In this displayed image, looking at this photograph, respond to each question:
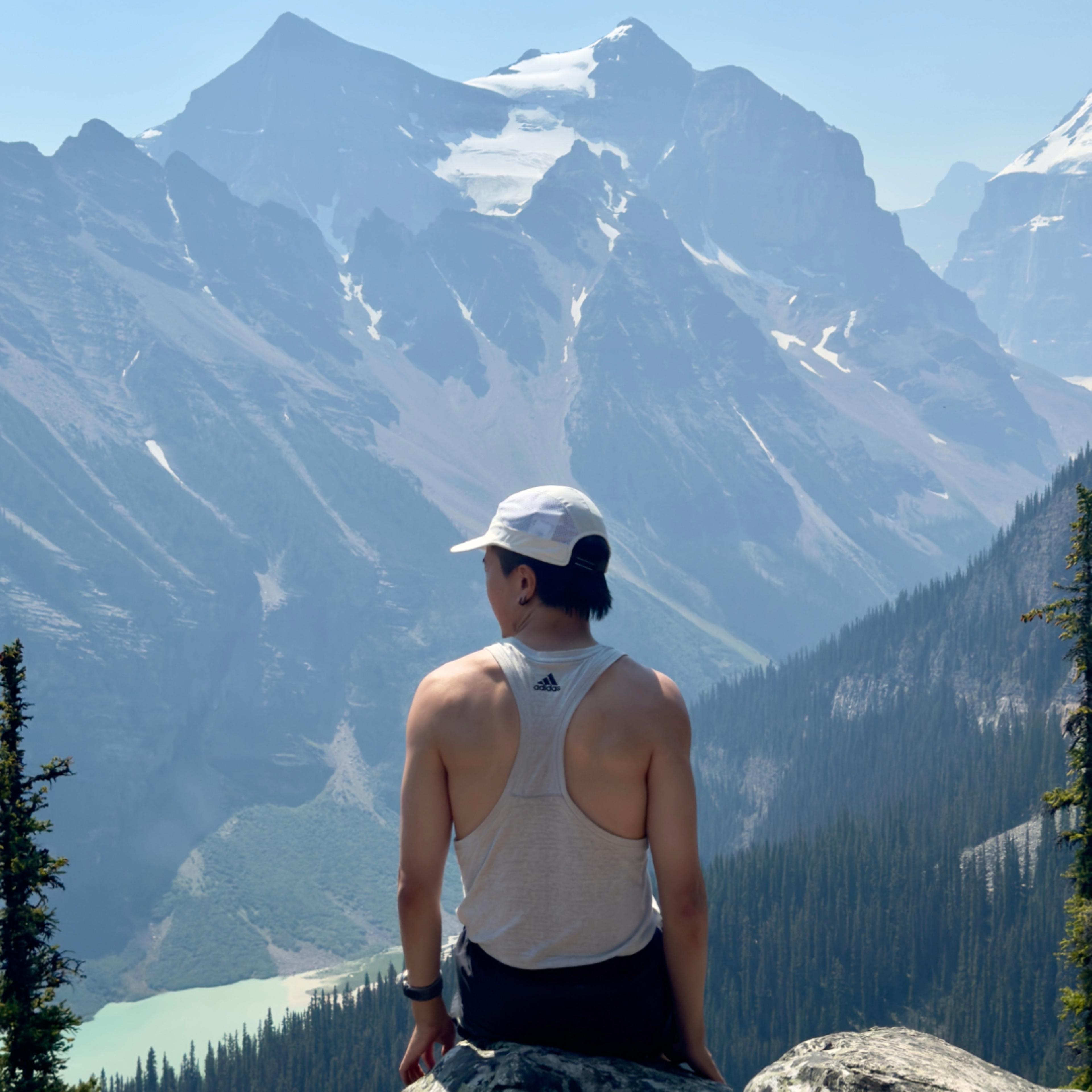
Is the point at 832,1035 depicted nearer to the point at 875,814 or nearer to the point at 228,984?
the point at 875,814

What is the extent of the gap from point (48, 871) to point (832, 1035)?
18.4 meters

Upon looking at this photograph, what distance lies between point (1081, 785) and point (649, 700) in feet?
72.6

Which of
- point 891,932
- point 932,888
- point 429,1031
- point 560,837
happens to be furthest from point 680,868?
point 932,888

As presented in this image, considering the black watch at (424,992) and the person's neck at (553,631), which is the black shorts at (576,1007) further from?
the person's neck at (553,631)

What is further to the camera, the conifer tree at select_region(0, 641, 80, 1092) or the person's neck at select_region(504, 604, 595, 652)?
the conifer tree at select_region(0, 641, 80, 1092)

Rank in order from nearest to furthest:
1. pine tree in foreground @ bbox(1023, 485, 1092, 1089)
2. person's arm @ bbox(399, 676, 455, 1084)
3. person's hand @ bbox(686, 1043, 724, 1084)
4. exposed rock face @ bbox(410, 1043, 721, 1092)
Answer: exposed rock face @ bbox(410, 1043, 721, 1092) < person's arm @ bbox(399, 676, 455, 1084) < person's hand @ bbox(686, 1043, 724, 1084) < pine tree in foreground @ bbox(1023, 485, 1092, 1089)

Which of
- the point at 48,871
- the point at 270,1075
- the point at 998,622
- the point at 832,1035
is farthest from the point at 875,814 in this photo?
the point at 832,1035

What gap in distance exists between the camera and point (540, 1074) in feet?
19.8

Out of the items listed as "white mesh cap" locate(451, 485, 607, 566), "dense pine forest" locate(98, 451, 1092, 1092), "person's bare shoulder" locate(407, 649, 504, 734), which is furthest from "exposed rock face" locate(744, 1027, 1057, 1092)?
"dense pine forest" locate(98, 451, 1092, 1092)

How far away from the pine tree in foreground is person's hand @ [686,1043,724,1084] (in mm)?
20187

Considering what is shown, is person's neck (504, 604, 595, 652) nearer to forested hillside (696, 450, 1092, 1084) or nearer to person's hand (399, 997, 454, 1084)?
person's hand (399, 997, 454, 1084)

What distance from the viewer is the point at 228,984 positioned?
188 m

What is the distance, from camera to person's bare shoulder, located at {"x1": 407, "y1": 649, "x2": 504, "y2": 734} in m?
6.42

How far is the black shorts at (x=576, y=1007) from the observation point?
255 inches
